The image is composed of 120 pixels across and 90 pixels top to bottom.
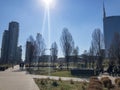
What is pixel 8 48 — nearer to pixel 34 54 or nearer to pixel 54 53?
pixel 54 53

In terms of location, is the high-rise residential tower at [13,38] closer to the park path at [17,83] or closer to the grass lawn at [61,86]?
the park path at [17,83]

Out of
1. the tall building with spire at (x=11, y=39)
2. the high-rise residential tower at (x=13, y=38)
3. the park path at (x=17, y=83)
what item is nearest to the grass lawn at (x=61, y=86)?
the park path at (x=17, y=83)

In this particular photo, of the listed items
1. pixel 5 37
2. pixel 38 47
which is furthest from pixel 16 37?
pixel 38 47

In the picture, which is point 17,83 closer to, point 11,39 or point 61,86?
point 61,86

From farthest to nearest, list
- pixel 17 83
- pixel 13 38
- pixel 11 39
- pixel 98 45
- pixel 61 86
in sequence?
pixel 13 38 < pixel 11 39 < pixel 98 45 < pixel 17 83 < pixel 61 86

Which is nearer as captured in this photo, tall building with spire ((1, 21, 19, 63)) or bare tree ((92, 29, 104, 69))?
bare tree ((92, 29, 104, 69))

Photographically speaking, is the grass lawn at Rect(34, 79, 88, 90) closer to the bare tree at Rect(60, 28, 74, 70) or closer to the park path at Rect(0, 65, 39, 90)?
the park path at Rect(0, 65, 39, 90)

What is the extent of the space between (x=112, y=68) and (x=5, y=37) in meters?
102

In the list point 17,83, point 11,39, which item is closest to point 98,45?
point 17,83

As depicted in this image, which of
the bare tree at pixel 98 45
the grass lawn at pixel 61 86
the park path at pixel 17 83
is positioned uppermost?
the bare tree at pixel 98 45

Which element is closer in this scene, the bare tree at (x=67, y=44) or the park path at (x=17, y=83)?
the park path at (x=17, y=83)

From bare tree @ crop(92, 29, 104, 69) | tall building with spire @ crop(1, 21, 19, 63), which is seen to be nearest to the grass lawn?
bare tree @ crop(92, 29, 104, 69)

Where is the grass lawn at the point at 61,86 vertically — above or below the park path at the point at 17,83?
below

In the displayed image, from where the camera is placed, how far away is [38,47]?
54.9 meters
